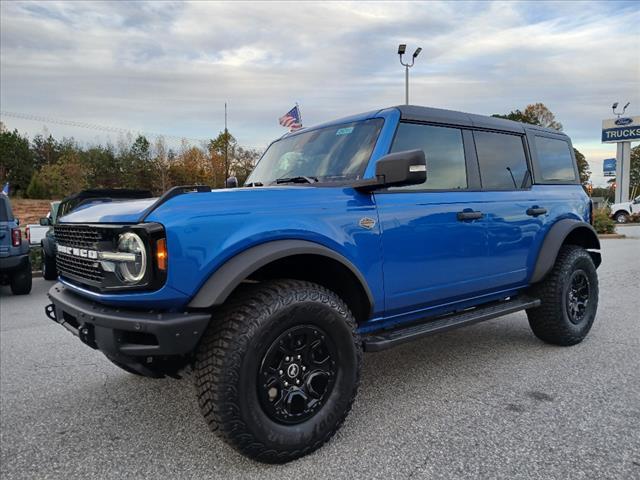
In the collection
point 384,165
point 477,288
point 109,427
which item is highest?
point 384,165

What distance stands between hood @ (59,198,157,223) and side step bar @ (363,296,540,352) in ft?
4.76

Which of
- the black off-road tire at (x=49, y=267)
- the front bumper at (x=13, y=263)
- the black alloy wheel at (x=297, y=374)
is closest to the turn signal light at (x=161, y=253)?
the black alloy wheel at (x=297, y=374)

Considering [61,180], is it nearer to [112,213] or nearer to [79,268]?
[79,268]

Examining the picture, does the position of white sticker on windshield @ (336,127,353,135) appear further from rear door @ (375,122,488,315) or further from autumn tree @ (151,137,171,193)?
autumn tree @ (151,137,171,193)

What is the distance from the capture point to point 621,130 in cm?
3834

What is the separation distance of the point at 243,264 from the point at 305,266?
586 mm

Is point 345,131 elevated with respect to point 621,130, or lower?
lower

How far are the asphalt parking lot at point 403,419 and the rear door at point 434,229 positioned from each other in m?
0.66

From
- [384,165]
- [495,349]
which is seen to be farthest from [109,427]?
[495,349]

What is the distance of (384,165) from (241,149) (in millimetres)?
45846

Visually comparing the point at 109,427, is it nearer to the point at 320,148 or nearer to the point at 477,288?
the point at 320,148

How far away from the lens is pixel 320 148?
11.5 ft

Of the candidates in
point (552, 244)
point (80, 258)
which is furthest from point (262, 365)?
point (552, 244)

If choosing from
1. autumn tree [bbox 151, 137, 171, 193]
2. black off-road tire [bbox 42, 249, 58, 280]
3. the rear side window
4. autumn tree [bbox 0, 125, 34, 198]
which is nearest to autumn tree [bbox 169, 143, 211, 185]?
autumn tree [bbox 151, 137, 171, 193]
